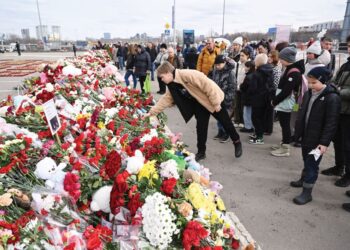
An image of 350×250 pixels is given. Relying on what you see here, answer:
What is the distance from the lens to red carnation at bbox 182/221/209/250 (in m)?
1.50

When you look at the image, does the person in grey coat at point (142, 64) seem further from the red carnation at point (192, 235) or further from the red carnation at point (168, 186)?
the red carnation at point (192, 235)

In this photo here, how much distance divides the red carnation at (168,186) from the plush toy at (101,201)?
325 mm

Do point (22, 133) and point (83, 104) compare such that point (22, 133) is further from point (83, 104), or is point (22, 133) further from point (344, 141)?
point (344, 141)

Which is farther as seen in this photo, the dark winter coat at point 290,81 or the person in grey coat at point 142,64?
the person in grey coat at point 142,64

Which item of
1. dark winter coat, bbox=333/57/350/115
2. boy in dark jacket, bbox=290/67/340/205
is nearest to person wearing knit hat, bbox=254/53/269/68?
dark winter coat, bbox=333/57/350/115

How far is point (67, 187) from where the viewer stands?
169 centimetres

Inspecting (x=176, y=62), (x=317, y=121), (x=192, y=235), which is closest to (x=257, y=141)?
(x=317, y=121)

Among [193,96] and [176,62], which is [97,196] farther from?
[176,62]

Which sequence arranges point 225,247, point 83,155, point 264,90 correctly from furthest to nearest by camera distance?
point 264,90, point 83,155, point 225,247

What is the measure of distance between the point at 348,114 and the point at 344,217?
1124 mm

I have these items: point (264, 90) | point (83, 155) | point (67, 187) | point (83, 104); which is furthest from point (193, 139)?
point (67, 187)

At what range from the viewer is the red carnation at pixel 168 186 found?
65.7 inches

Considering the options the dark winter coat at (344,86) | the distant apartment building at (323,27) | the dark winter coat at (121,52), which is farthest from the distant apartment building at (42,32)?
the dark winter coat at (344,86)

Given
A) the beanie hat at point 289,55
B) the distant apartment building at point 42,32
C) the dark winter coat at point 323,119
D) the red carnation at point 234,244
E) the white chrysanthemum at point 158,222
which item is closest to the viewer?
the white chrysanthemum at point 158,222
